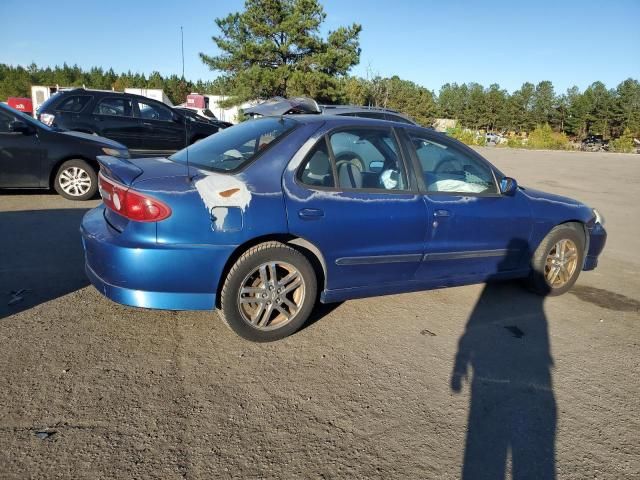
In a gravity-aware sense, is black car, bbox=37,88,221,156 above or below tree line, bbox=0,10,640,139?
below

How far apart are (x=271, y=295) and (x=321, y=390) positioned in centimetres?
77

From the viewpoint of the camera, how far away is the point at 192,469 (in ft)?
7.12

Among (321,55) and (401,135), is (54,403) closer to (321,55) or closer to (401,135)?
(401,135)

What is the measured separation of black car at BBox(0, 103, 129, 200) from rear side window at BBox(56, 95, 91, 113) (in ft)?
12.7

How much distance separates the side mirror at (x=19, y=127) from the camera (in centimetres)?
690

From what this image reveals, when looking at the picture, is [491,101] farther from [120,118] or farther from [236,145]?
[236,145]

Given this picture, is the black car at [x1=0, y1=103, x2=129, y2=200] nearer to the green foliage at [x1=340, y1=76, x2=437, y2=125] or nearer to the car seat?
the car seat

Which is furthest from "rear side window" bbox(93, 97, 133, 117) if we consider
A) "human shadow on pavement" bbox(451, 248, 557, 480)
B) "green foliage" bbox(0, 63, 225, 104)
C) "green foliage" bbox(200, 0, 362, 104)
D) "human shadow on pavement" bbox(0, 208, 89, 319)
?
"green foliage" bbox(0, 63, 225, 104)

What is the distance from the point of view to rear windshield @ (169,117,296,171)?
348cm

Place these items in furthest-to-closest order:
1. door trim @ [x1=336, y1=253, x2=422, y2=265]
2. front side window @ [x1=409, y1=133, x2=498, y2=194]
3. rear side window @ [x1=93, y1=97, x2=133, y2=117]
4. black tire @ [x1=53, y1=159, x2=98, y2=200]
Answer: rear side window @ [x1=93, y1=97, x2=133, y2=117]
black tire @ [x1=53, y1=159, x2=98, y2=200]
front side window @ [x1=409, y1=133, x2=498, y2=194]
door trim @ [x1=336, y1=253, x2=422, y2=265]

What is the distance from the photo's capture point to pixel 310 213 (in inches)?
133

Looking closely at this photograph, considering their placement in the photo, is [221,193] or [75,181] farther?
A: [75,181]

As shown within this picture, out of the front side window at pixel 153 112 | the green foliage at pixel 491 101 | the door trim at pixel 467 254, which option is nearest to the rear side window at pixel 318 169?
the door trim at pixel 467 254

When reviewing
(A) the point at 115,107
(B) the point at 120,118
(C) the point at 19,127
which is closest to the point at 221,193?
(C) the point at 19,127
